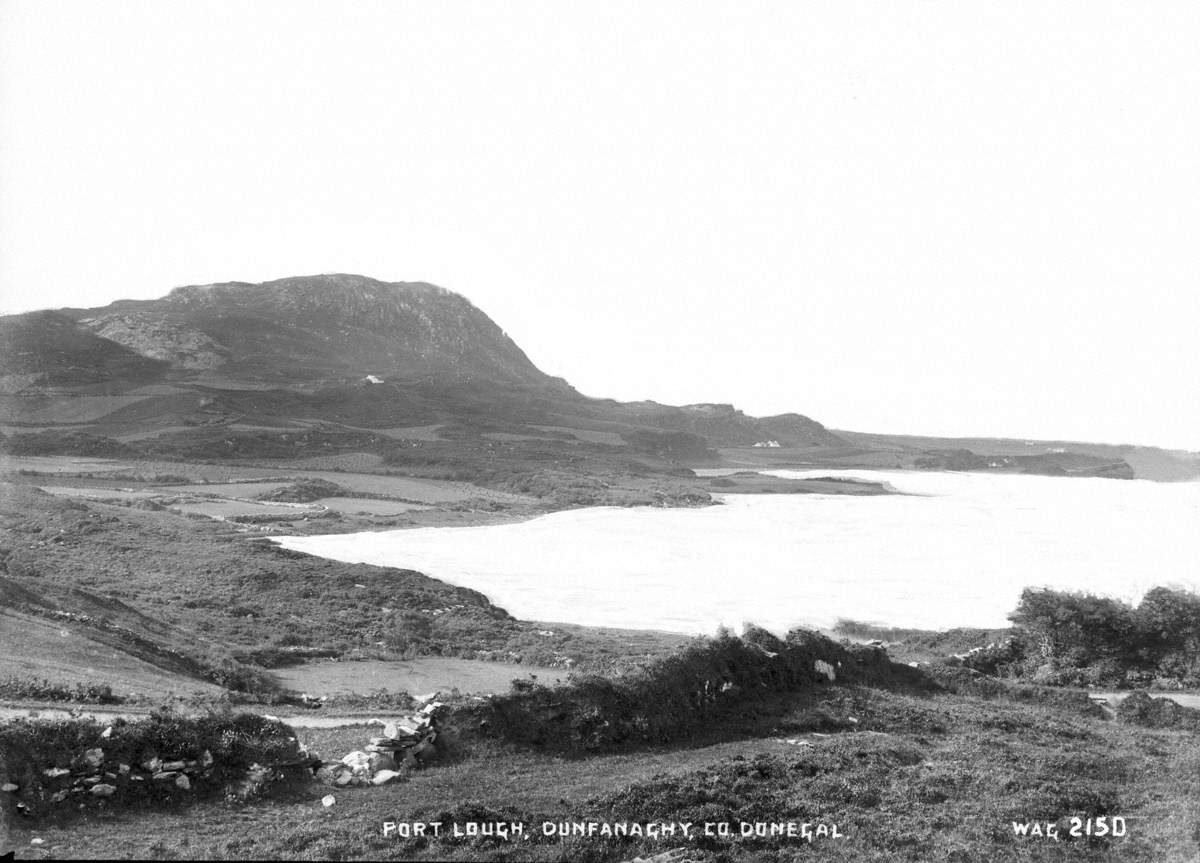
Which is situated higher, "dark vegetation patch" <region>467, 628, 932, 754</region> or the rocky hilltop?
the rocky hilltop

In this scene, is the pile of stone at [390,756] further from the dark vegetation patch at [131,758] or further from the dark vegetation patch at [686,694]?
the dark vegetation patch at [686,694]

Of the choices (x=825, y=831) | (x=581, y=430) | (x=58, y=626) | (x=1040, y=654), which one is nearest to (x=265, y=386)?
(x=581, y=430)

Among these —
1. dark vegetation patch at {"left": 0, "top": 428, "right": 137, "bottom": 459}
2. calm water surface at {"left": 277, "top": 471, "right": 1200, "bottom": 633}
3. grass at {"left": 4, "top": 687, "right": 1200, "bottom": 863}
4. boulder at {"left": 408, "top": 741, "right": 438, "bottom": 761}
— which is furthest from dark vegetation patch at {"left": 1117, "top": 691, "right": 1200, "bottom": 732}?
dark vegetation patch at {"left": 0, "top": 428, "right": 137, "bottom": 459}

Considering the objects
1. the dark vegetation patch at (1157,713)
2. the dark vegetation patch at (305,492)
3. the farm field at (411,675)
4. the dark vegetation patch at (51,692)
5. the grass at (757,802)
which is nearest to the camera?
the grass at (757,802)

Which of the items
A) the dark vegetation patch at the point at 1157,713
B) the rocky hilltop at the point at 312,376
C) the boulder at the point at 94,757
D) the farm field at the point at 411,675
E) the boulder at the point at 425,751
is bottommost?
the farm field at the point at 411,675

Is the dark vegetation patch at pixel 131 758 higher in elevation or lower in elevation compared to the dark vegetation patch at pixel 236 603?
higher

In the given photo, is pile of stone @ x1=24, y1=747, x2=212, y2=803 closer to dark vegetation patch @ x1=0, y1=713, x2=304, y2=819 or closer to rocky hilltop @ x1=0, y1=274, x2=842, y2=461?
dark vegetation patch @ x1=0, y1=713, x2=304, y2=819

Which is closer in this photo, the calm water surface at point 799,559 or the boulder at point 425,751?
the boulder at point 425,751

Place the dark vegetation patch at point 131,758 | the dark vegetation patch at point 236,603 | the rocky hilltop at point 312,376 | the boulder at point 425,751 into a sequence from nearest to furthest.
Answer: the dark vegetation patch at point 131,758, the boulder at point 425,751, the dark vegetation patch at point 236,603, the rocky hilltop at point 312,376

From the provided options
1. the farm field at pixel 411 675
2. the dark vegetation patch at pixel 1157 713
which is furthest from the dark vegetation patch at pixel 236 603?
the dark vegetation patch at pixel 1157 713
